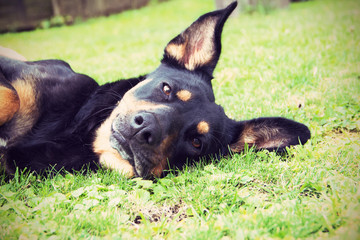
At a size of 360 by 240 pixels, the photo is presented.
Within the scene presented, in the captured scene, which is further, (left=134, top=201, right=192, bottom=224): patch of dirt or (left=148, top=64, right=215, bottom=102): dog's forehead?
(left=148, top=64, right=215, bottom=102): dog's forehead

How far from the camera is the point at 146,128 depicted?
223 cm

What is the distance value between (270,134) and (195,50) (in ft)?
3.74

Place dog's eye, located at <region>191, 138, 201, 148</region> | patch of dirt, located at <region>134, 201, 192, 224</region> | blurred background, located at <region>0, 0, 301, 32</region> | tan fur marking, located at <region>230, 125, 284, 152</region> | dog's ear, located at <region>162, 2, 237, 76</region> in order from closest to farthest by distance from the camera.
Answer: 1. patch of dirt, located at <region>134, 201, 192, 224</region>
2. dog's eye, located at <region>191, 138, 201, 148</region>
3. tan fur marking, located at <region>230, 125, 284, 152</region>
4. dog's ear, located at <region>162, 2, 237, 76</region>
5. blurred background, located at <region>0, 0, 301, 32</region>

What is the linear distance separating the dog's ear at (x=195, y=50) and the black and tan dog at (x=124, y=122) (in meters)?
0.01

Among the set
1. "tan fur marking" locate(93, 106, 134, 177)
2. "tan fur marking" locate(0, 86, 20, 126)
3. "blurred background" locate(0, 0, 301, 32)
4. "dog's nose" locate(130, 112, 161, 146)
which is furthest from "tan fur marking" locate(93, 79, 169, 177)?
"blurred background" locate(0, 0, 301, 32)

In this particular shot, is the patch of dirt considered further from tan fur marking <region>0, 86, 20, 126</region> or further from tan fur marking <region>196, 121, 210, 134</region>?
tan fur marking <region>0, 86, 20, 126</region>

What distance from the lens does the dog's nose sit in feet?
7.34

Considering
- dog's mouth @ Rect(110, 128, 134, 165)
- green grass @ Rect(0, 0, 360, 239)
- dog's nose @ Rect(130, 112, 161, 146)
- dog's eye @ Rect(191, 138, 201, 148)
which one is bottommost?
green grass @ Rect(0, 0, 360, 239)

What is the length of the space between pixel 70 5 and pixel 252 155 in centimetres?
1295

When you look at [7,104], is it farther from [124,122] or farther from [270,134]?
[270,134]

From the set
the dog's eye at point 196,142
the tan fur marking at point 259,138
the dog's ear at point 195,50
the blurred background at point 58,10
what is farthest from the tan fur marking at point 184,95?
the blurred background at point 58,10

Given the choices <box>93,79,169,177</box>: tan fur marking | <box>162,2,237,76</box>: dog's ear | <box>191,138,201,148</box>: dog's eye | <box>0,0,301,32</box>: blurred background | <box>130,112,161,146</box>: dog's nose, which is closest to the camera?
<box>130,112,161,146</box>: dog's nose

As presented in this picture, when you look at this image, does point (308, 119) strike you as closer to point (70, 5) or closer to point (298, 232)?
point (298, 232)

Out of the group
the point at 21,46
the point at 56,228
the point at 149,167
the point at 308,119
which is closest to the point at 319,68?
the point at 308,119
